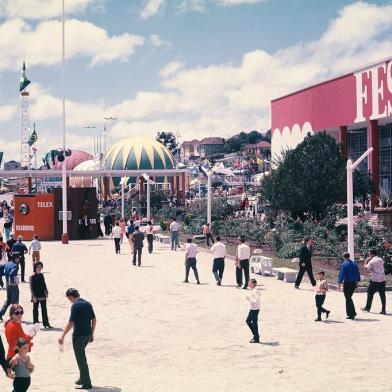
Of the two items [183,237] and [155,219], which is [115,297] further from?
[155,219]

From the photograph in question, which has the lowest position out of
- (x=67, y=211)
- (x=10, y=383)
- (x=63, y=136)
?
(x=10, y=383)

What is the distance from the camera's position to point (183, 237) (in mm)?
45125

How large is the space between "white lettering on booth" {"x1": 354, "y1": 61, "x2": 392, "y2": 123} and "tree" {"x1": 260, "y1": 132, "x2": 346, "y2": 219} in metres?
9.25

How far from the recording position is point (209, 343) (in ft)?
47.4

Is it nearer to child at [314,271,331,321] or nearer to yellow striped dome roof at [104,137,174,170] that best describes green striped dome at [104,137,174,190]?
yellow striped dome roof at [104,137,174,170]

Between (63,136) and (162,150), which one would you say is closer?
(63,136)

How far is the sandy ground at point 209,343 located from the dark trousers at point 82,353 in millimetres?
239

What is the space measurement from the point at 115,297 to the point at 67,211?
25.5 meters

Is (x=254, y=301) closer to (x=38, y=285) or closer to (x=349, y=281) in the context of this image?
(x=349, y=281)

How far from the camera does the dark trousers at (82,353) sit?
36.3 feet

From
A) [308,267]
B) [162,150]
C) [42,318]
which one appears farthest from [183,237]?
[162,150]

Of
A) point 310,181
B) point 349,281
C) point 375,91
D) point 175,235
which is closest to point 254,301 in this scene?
point 349,281

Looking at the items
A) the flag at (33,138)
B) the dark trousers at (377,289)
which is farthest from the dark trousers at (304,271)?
the flag at (33,138)

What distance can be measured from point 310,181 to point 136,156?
3040 inches
